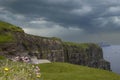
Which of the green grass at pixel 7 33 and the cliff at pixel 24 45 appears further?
the green grass at pixel 7 33

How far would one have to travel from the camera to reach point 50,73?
40.5 m

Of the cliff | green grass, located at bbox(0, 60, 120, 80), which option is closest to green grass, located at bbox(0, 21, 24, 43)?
the cliff

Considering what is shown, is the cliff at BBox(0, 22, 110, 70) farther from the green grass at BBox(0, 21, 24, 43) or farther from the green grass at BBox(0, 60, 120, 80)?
the green grass at BBox(0, 60, 120, 80)

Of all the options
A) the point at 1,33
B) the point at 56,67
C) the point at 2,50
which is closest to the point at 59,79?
the point at 56,67

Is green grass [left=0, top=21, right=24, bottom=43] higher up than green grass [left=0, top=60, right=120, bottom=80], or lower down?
higher up

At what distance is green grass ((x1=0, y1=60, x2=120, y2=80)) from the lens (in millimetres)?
16942

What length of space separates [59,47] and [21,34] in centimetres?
5763

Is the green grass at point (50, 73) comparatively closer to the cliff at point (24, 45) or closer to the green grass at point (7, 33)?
the cliff at point (24, 45)

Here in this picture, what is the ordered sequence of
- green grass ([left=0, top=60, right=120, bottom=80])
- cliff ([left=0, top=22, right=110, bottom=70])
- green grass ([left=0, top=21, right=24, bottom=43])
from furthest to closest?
1. green grass ([left=0, top=21, right=24, bottom=43])
2. cliff ([left=0, top=22, right=110, bottom=70])
3. green grass ([left=0, top=60, right=120, bottom=80])

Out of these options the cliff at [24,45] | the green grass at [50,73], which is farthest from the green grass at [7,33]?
the green grass at [50,73]

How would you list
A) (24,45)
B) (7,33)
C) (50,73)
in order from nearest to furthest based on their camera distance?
(50,73)
(7,33)
(24,45)

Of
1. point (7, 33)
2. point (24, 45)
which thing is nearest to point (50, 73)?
point (7, 33)

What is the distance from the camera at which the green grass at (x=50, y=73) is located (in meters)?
16.9

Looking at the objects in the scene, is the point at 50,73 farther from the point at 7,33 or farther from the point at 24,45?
the point at 24,45
